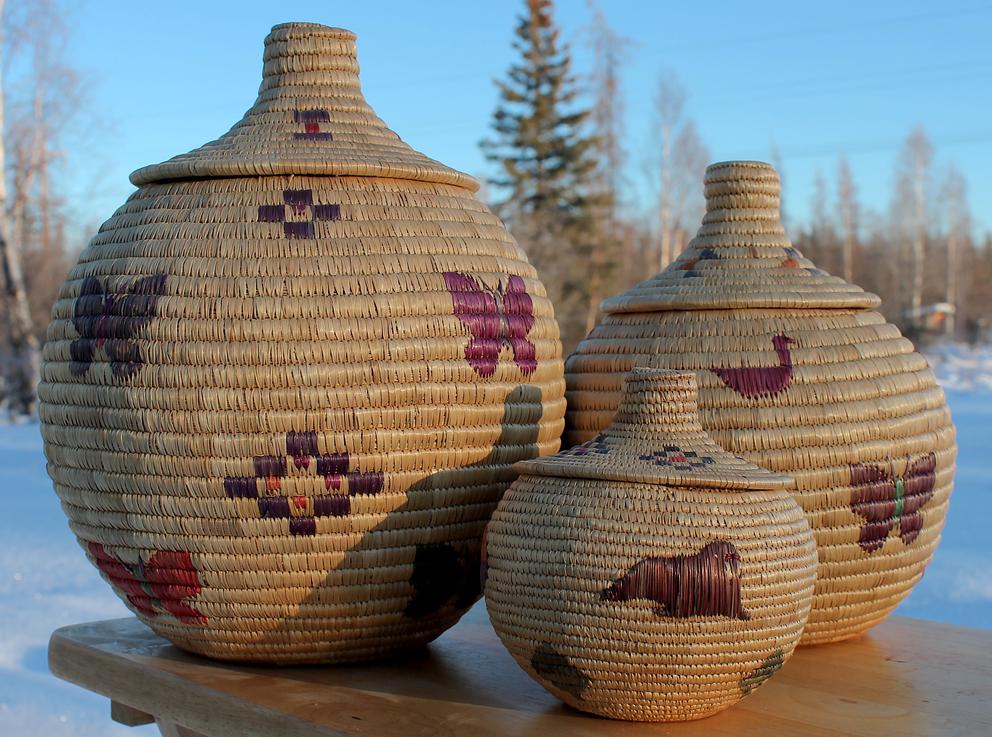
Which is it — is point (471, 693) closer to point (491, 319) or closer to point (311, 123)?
point (491, 319)

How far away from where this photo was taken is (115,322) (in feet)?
5.70

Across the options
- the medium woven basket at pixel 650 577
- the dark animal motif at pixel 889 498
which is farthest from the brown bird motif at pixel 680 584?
the dark animal motif at pixel 889 498

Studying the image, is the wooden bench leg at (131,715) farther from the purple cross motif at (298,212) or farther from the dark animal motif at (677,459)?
the dark animal motif at (677,459)

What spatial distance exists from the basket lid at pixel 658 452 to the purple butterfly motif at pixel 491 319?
0.62ft

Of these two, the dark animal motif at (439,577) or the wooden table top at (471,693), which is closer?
the wooden table top at (471,693)

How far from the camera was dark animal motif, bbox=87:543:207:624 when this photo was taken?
1.74 metres

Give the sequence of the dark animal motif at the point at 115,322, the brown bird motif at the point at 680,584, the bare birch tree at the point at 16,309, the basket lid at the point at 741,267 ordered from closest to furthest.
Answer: the brown bird motif at the point at 680,584
the dark animal motif at the point at 115,322
the basket lid at the point at 741,267
the bare birch tree at the point at 16,309

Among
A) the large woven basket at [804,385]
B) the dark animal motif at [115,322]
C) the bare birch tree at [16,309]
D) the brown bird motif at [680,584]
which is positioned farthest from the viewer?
the bare birch tree at [16,309]

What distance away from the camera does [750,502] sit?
154 cm

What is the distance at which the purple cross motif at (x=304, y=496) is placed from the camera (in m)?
1.66

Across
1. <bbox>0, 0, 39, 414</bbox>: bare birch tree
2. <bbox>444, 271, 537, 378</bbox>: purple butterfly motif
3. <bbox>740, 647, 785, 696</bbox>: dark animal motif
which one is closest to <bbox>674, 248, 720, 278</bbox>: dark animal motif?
<bbox>444, 271, 537, 378</bbox>: purple butterfly motif

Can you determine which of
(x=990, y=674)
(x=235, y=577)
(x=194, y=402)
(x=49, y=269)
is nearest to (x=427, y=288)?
(x=194, y=402)

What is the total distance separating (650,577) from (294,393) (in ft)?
1.79

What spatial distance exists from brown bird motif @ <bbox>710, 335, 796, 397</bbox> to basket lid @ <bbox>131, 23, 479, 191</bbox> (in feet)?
1.68
